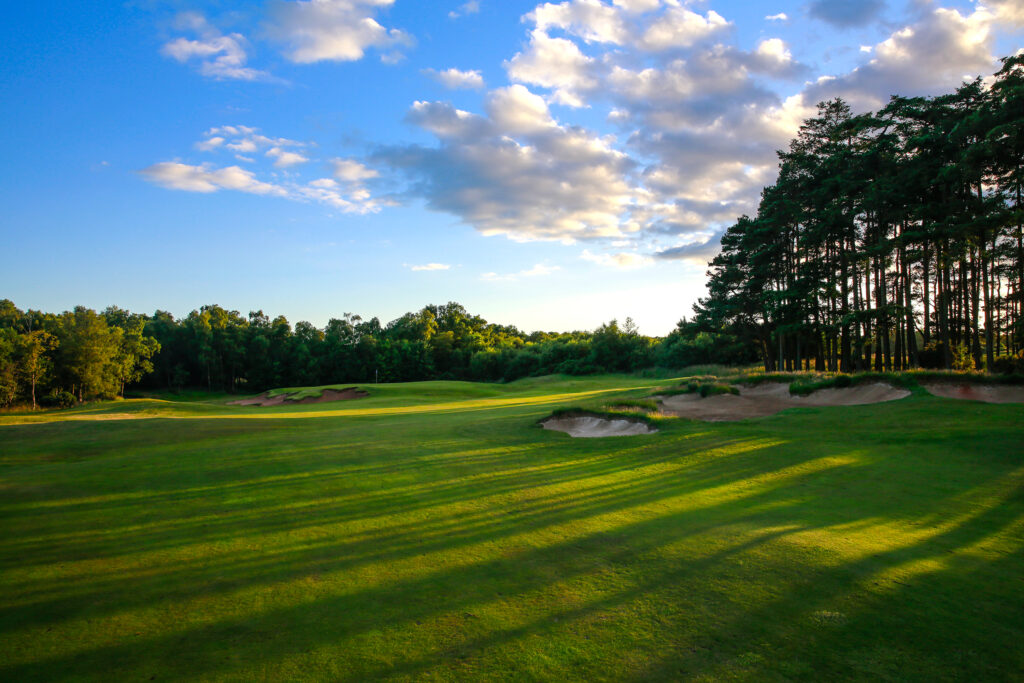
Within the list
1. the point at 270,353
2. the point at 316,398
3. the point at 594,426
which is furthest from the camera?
the point at 270,353


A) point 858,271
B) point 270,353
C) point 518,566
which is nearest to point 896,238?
point 858,271

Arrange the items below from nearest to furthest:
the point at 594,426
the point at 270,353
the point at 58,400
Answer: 1. the point at 594,426
2. the point at 58,400
3. the point at 270,353

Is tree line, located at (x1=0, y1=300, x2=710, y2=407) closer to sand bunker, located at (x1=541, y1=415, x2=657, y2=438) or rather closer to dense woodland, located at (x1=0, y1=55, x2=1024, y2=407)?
dense woodland, located at (x1=0, y1=55, x2=1024, y2=407)

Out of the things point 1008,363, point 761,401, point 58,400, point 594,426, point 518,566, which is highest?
point 1008,363

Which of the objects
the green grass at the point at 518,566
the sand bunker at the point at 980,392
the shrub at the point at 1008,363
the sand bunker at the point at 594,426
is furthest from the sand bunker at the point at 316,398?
the shrub at the point at 1008,363

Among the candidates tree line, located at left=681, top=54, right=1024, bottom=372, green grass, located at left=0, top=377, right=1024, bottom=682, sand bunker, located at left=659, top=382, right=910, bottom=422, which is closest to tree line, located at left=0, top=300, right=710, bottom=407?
tree line, located at left=681, top=54, right=1024, bottom=372

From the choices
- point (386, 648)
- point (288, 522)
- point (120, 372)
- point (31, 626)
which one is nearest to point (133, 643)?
point (31, 626)

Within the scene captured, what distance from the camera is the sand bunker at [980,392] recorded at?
681 inches

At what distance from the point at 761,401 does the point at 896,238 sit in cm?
1476

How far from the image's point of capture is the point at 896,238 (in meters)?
27.2

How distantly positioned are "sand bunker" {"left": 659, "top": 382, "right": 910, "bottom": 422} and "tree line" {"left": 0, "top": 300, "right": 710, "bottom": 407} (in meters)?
47.1

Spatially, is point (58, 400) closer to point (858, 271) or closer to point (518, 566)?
Result: point (518, 566)

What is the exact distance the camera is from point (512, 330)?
133m

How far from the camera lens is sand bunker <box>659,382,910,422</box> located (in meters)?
18.3
